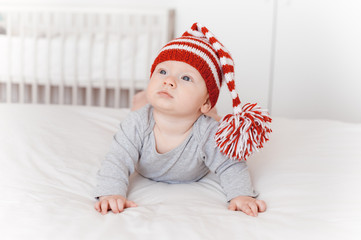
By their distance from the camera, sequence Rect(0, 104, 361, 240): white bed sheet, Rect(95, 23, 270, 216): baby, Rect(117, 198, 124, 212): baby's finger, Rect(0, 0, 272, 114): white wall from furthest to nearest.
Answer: Rect(0, 0, 272, 114): white wall, Rect(95, 23, 270, 216): baby, Rect(117, 198, 124, 212): baby's finger, Rect(0, 104, 361, 240): white bed sheet

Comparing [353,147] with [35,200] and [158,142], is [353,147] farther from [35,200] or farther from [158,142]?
[35,200]

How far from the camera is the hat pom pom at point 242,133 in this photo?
1049 mm

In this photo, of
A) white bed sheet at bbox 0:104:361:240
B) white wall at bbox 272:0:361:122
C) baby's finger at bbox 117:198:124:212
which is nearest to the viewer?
white bed sheet at bbox 0:104:361:240

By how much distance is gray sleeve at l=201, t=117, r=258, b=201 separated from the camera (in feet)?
3.51

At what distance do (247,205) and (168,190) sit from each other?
0.67 ft

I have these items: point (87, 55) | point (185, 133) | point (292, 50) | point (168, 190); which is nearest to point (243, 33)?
point (292, 50)

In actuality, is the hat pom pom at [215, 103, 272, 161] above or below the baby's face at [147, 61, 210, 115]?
below

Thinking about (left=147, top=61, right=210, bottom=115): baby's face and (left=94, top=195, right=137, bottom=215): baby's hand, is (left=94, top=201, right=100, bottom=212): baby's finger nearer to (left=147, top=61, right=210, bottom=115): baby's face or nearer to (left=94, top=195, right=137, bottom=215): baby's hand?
(left=94, top=195, right=137, bottom=215): baby's hand

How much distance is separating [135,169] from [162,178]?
8 cm

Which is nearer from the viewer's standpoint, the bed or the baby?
the bed

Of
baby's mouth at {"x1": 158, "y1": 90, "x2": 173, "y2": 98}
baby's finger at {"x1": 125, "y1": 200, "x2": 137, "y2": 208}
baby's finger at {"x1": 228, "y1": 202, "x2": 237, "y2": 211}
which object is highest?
baby's mouth at {"x1": 158, "y1": 90, "x2": 173, "y2": 98}

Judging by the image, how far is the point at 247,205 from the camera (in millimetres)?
1000

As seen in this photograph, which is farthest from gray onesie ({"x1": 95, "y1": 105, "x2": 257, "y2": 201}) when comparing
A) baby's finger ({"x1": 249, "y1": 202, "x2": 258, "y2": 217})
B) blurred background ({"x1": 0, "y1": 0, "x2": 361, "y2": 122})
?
blurred background ({"x1": 0, "y1": 0, "x2": 361, "y2": 122})

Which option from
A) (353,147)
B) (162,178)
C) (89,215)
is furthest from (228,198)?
(353,147)
